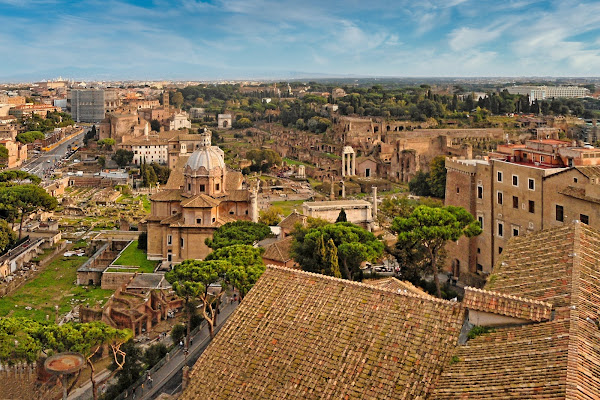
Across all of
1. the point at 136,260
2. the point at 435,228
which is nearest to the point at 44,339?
the point at 435,228

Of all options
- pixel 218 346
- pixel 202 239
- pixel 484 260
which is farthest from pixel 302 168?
pixel 218 346

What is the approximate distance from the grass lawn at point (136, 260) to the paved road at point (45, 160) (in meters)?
38.0

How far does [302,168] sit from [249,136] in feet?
116

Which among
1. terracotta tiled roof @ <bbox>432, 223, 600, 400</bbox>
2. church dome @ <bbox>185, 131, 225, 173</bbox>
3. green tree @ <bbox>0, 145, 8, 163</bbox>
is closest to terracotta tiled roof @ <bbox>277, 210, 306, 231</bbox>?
church dome @ <bbox>185, 131, 225, 173</bbox>

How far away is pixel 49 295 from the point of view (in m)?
30.7

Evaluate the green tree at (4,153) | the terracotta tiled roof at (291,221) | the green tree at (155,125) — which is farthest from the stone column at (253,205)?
the green tree at (155,125)

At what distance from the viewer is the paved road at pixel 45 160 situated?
236ft

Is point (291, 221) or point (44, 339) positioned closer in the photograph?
point (44, 339)

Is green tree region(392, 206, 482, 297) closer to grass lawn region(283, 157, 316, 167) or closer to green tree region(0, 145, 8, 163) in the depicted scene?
grass lawn region(283, 157, 316, 167)

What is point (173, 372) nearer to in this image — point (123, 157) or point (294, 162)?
point (123, 157)

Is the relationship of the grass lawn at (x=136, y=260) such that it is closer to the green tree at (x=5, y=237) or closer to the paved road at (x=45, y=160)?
the green tree at (x=5, y=237)

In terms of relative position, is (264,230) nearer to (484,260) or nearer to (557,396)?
(484,260)

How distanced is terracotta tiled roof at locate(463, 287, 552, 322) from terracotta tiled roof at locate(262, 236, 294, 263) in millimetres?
19043

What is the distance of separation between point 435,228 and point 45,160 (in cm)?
6731
